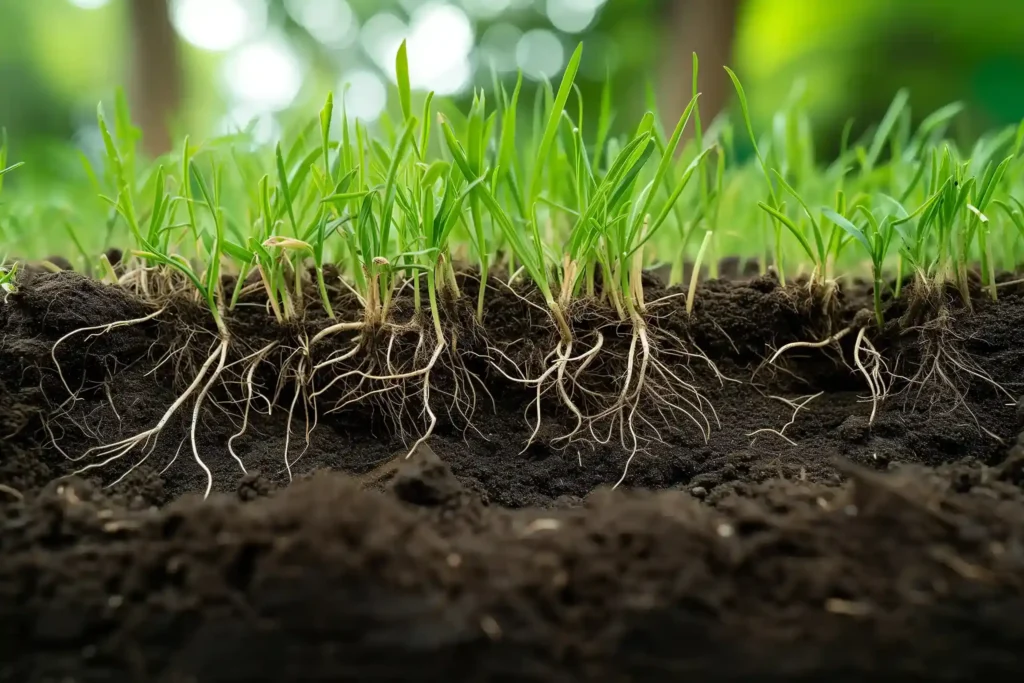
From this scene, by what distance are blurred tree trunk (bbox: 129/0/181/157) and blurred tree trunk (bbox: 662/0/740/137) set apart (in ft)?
8.37

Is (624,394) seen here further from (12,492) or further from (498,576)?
(12,492)

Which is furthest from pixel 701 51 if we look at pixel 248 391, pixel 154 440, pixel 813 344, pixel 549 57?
pixel 549 57

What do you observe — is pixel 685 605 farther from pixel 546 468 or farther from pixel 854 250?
pixel 854 250

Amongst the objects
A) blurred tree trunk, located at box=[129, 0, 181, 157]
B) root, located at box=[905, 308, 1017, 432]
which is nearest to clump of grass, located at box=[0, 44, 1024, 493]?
root, located at box=[905, 308, 1017, 432]

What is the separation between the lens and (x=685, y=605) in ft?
1.70

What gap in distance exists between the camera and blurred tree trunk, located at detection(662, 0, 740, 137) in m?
2.96

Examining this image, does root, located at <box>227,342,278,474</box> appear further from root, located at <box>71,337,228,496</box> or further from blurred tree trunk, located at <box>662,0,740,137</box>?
blurred tree trunk, located at <box>662,0,740,137</box>

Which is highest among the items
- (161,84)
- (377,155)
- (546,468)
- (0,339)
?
→ (161,84)

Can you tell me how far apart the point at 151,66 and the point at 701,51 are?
2759mm

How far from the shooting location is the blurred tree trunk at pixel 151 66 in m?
3.01

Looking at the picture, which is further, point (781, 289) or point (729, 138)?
point (729, 138)

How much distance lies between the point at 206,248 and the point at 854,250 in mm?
1293

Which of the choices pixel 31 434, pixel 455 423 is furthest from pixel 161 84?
pixel 455 423

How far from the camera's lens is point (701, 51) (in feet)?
9.79
